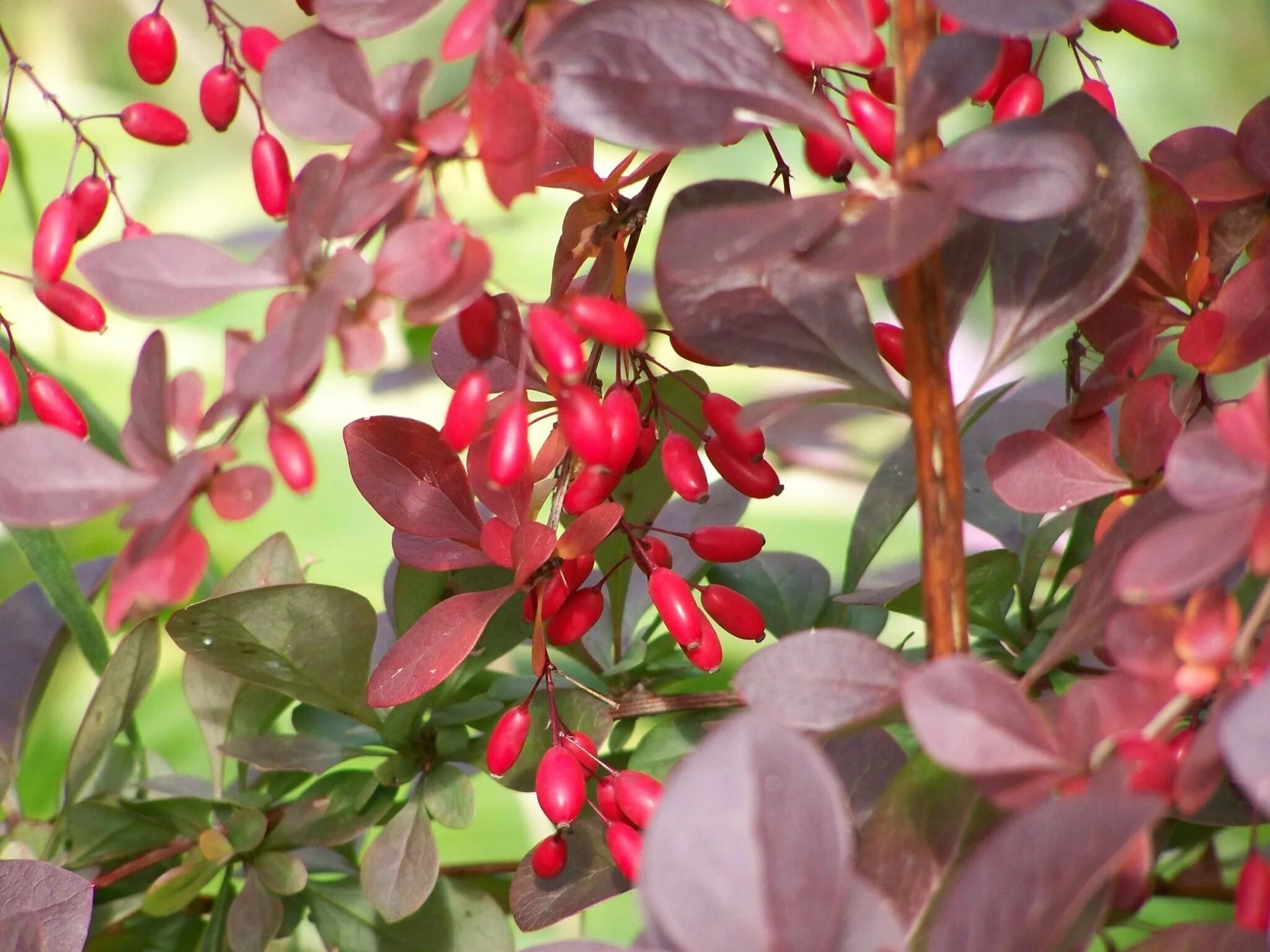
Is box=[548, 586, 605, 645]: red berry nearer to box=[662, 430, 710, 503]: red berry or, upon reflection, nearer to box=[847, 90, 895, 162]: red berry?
box=[662, 430, 710, 503]: red berry

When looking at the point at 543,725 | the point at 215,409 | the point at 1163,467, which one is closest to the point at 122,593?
the point at 215,409

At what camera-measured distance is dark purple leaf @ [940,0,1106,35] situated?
0.75ft

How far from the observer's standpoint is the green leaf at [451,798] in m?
0.37

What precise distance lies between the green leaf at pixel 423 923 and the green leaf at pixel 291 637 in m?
0.08

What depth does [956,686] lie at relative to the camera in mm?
215

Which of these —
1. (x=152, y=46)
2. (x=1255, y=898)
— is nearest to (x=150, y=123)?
(x=152, y=46)

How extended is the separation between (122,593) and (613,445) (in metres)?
0.12

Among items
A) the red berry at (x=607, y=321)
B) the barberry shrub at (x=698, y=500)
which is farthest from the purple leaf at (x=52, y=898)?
the red berry at (x=607, y=321)

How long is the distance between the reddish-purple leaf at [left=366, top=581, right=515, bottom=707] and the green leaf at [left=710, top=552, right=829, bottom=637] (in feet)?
0.42

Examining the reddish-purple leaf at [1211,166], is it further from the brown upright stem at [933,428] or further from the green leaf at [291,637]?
the green leaf at [291,637]

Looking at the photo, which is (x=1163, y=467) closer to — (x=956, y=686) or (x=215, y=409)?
(x=956, y=686)

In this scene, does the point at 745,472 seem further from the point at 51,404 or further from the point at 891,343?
the point at 51,404

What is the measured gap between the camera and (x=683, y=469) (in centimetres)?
34

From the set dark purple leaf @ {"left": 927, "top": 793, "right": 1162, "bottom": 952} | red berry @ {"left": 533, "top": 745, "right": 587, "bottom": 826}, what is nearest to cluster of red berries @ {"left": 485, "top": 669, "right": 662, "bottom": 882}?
red berry @ {"left": 533, "top": 745, "right": 587, "bottom": 826}
